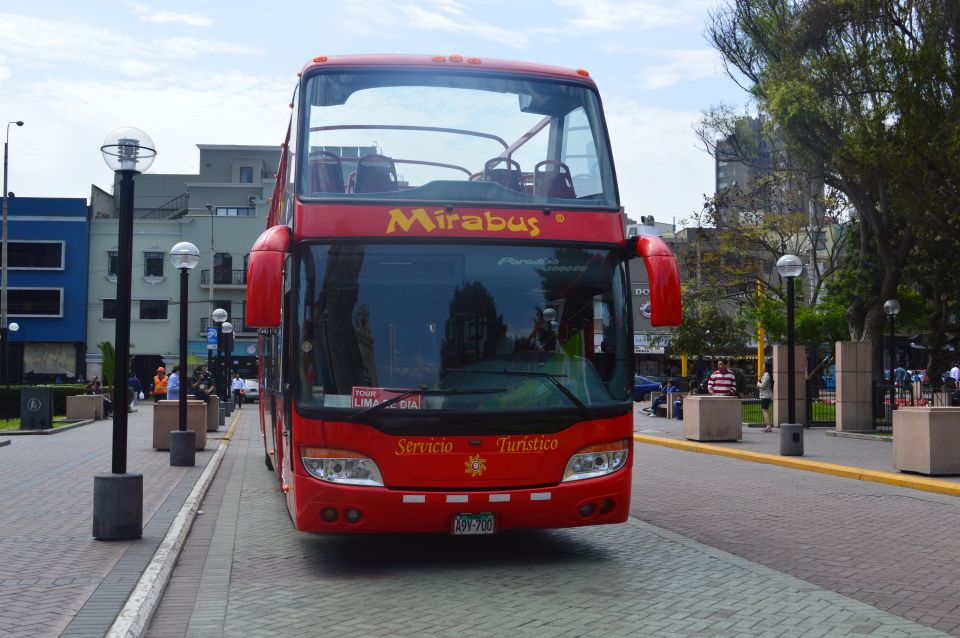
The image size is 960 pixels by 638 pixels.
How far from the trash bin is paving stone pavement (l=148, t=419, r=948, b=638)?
16684 mm

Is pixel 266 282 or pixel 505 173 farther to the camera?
pixel 505 173

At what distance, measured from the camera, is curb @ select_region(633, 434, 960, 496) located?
14.0 meters

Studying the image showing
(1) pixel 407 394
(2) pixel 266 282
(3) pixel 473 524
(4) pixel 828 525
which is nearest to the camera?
(2) pixel 266 282

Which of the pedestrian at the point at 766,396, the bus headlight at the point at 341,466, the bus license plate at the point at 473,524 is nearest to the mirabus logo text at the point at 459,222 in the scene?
the bus headlight at the point at 341,466

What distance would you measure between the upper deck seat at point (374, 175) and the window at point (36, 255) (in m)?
56.3

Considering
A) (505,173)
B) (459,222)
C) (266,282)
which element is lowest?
(266,282)

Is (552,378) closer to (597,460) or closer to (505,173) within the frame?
(597,460)

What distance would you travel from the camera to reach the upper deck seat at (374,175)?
855 centimetres

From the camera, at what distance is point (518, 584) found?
773 centimetres

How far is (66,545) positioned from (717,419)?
16.4m

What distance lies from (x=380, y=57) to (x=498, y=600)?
4.55 metres

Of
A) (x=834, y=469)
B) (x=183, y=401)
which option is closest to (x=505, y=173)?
(x=834, y=469)

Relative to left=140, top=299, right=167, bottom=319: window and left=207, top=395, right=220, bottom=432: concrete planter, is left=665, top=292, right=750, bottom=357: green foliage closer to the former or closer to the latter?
left=207, top=395, right=220, bottom=432: concrete planter

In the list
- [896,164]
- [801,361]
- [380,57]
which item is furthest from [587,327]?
[801,361]
